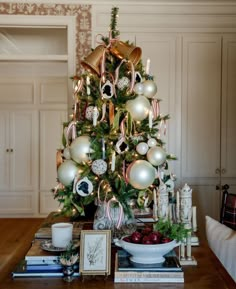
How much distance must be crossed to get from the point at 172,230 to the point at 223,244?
33 cm

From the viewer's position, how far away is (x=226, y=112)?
3662mm

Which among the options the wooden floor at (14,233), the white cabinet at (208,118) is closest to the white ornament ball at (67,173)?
the wooden floor at (14,233)

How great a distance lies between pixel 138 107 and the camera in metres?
1.97

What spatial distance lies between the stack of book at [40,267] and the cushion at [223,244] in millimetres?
678

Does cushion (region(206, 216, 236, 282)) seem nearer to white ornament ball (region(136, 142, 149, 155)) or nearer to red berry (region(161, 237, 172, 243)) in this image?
red berry (region(161, 237, 172, 243))

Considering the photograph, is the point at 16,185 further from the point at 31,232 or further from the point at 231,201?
the point at 231,201

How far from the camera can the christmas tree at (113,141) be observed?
1.86 metres

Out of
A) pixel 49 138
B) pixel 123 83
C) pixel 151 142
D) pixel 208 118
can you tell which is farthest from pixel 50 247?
pixel 49 138

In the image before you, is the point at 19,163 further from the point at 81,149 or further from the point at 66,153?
the point at 81,149

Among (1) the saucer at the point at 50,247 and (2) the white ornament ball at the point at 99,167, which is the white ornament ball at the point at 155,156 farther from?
(1) the saucer at the point at 50,247

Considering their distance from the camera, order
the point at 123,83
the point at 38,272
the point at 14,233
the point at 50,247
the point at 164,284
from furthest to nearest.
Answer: the point at 14,233 < the point at 123,83 < the point at 50,247 < the point at 38,272 < the point at 164,284

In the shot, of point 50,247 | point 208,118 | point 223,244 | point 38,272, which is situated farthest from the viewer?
point 208,118

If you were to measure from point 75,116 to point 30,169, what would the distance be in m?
3.95

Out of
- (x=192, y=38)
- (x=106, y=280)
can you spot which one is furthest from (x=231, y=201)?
(x=192, y=38)
